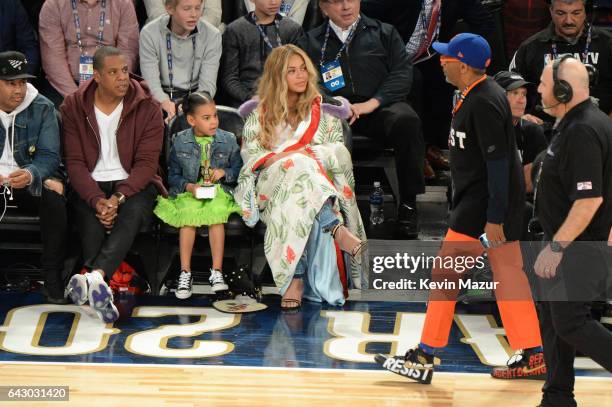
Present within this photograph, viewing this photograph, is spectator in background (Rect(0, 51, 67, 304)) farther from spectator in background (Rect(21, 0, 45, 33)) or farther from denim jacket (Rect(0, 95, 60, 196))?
spectator in background (Rect(21, 0, 45, 33))

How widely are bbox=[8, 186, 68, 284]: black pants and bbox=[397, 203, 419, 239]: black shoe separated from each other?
220cm

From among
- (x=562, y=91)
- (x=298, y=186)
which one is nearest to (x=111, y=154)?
(x=298, y=186)

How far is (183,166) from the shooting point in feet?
23.9

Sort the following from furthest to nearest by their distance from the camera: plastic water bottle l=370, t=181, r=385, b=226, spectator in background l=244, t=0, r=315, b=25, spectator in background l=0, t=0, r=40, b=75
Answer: spectator in background l=244, t=0, r=315, b=25
spectator in background l=0, t=0, r=40, b=75
plastic water bottle l=370, t=181, r=385, b=226

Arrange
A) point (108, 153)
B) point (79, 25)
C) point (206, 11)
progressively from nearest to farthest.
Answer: point (108, 153) → point (79, 25) → point (206, 11)

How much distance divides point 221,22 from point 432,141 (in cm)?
186

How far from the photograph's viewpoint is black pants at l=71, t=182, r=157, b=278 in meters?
6.87

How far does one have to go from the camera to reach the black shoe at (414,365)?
557cm

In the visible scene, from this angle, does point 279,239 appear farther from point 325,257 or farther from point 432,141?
point 432,141

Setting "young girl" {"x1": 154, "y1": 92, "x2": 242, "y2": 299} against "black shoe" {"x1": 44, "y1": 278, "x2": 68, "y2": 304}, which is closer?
"black shoe" {"x1": 44, "y1": 278, "x2": 68, "y2": 304}

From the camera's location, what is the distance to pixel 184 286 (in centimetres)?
707

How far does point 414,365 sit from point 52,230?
2.59 metres

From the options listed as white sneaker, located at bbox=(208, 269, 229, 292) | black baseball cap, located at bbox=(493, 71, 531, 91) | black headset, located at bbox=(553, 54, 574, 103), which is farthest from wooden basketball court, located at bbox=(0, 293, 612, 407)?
black headset, located at bbox=(553, 54, 574, 103)

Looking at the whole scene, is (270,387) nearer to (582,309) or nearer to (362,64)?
(582,309)
